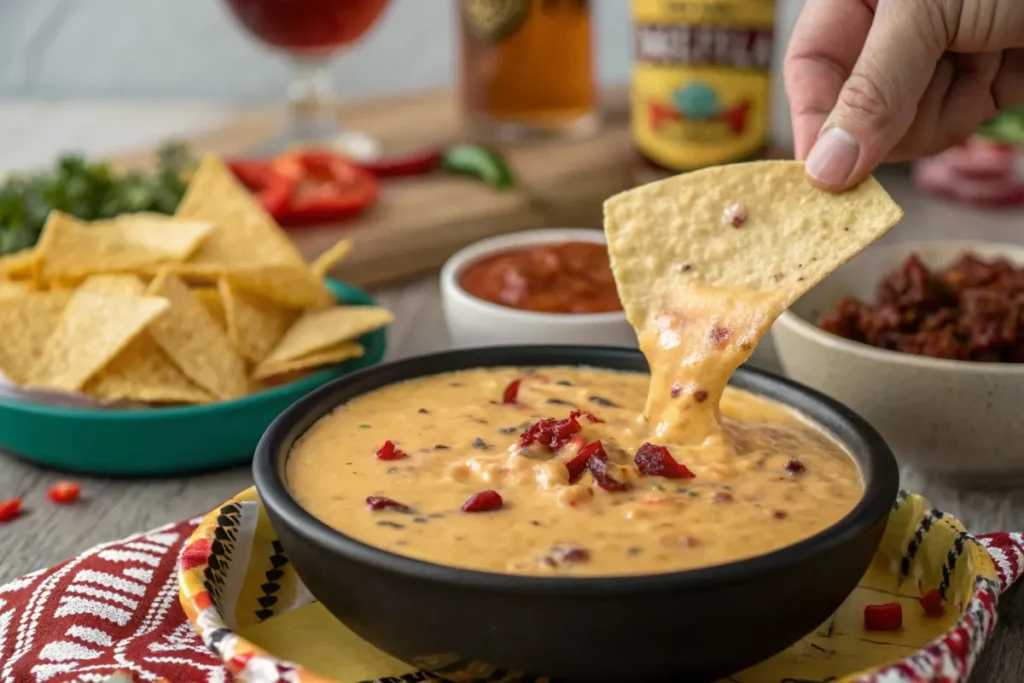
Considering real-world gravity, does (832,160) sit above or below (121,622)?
above

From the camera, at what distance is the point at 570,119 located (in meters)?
4.20

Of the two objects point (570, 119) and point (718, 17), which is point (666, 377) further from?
point (570, 119)

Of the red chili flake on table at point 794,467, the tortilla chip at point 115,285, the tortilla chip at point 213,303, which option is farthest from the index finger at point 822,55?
the tortilla chip at point 115,285

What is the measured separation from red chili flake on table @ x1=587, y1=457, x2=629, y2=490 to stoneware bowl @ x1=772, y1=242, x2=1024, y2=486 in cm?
70

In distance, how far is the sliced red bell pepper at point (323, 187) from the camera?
3334mm

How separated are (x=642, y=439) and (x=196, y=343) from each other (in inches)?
37.3

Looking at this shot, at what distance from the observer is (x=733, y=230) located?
177 centimetres

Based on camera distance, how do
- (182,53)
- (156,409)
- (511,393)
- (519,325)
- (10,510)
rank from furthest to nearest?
1. (182,53)
2. (519,325)
3. (156,409)
4. (10,510)
5. (511,393)

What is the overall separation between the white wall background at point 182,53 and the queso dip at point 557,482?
408 cm

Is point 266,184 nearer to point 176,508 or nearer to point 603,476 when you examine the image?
point 176,508

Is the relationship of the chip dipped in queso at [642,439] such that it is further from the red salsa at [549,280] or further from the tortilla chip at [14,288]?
the tortilla chip at [14,288]

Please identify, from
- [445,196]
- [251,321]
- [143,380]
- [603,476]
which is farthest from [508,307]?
[445,196]

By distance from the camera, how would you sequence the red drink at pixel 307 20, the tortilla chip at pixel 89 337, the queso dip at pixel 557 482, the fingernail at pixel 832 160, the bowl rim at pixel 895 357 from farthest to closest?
the red drink at pixel 307 20 → the tortilla chip at pixel 89 337 → the bowl rim at pixel 895 357 → the fingernail at pixel 832 160 → the queso dip at pixel 557 482

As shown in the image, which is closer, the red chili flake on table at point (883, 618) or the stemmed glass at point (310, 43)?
the red chili flake on table at point (883, 618)
